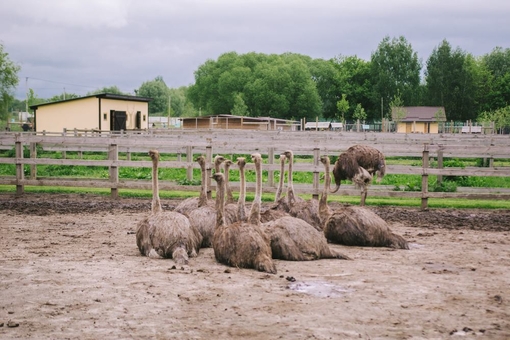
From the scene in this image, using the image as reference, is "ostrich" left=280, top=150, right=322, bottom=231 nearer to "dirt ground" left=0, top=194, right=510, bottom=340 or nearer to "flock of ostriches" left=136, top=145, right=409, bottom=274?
"flock of ostriches" left=136, top=145, right=409, bottom=274

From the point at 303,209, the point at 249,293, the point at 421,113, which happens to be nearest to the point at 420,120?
the point at 421,113

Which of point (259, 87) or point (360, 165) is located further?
point (259, 87)

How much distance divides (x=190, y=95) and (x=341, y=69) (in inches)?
922

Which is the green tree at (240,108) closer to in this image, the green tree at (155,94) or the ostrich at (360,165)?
the ostrich at (360,165)

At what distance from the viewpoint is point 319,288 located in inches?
261

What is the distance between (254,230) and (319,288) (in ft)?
4.64

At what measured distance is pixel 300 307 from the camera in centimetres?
589

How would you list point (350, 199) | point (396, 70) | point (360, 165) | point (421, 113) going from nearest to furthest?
1. point (360, 165)
2. point (350, 199)
3. point (421, 113)
4. point (396, 70)

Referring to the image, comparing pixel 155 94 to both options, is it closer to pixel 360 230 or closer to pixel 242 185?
pixel 360 230

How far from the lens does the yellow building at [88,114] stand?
139 ft

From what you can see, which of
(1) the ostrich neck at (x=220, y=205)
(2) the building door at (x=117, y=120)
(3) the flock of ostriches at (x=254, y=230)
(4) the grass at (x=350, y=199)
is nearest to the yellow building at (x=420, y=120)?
(2) the building door at (x=117, y=120)

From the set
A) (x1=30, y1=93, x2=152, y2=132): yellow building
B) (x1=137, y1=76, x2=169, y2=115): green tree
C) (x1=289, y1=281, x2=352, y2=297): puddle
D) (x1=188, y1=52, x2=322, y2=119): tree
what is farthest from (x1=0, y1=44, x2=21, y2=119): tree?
(x1=137, y1=76, x2=169, y2=115): green tree

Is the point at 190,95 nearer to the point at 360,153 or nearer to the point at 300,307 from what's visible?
the point at 360,153

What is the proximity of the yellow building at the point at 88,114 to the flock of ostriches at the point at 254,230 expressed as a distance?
110 feet
